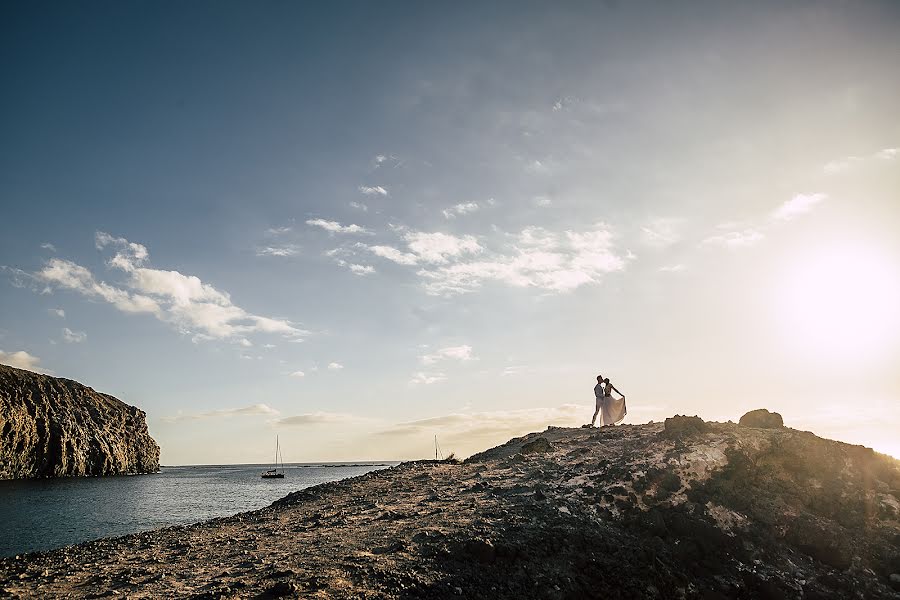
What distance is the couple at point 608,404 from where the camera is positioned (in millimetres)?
25391

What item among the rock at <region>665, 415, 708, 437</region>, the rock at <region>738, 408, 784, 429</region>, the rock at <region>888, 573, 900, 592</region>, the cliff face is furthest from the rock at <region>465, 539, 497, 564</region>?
the cliff face

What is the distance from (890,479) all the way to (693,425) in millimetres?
5873

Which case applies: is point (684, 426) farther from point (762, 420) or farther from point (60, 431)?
point (60, 431)

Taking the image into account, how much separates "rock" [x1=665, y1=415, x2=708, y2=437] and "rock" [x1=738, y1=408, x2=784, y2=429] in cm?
292

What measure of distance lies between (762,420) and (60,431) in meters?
139

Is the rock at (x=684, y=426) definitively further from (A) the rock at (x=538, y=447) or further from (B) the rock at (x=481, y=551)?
(B) the rock at (x=481, y=551)

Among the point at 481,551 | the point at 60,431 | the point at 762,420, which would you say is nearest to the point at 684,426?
the point at 762,420

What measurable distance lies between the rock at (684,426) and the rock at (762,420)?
9.57 feet

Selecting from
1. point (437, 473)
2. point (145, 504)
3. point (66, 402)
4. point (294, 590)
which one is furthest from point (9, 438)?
point (294, 590)

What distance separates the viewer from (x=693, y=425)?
61.3 ft

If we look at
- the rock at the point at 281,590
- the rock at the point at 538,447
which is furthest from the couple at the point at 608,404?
the rock at the point at 281,590

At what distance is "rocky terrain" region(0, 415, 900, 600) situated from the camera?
10125 mm

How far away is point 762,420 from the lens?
65.2ft

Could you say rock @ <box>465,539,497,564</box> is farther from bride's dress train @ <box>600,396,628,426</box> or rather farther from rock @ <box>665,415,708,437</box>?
bride's dress train @ <box>600,396,628,426</box>
